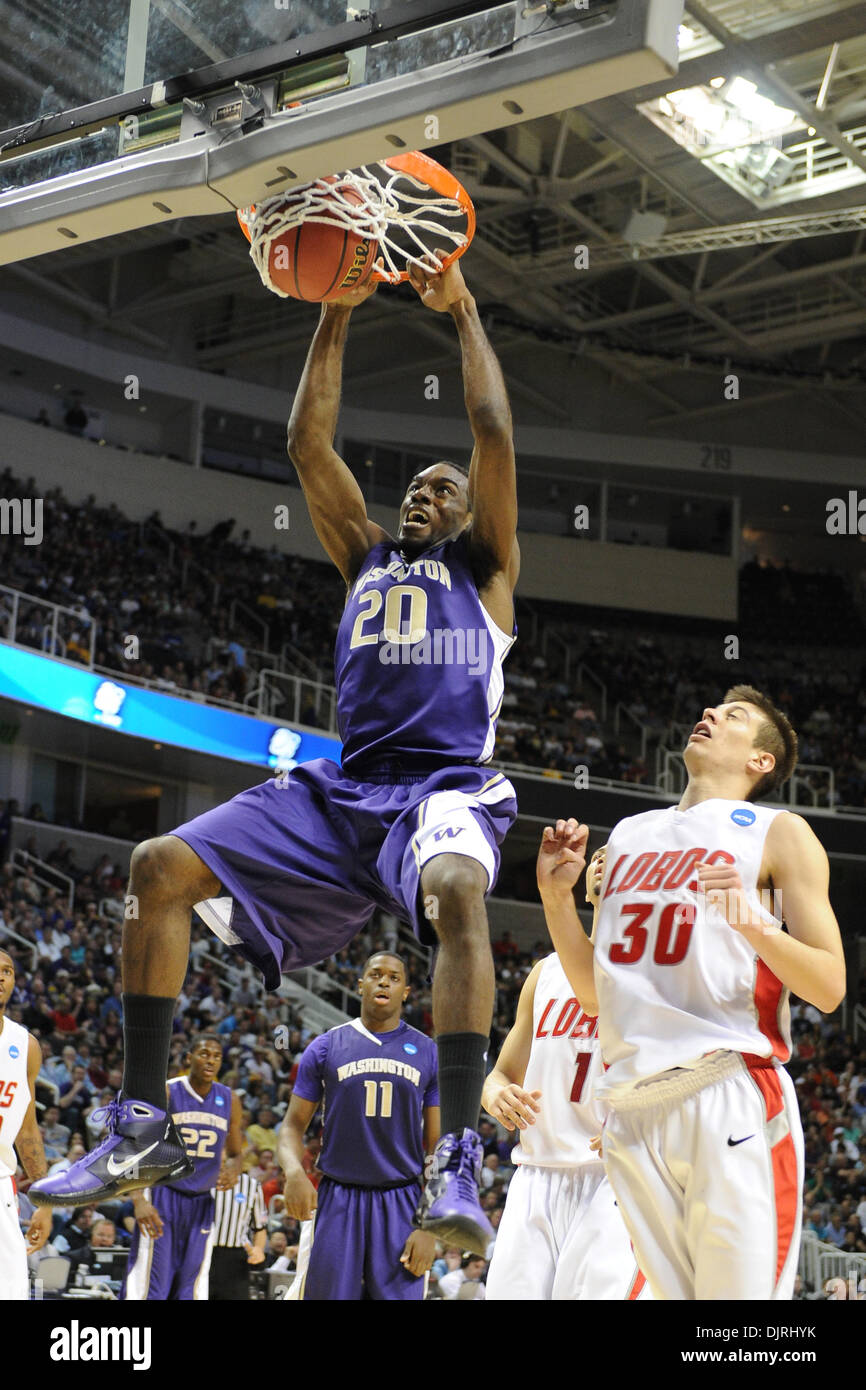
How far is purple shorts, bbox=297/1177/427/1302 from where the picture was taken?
6.17m

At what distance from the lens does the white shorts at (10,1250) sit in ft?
20.7

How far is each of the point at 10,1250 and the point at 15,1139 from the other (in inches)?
24.1

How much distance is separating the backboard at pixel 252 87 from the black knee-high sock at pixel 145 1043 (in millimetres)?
2175

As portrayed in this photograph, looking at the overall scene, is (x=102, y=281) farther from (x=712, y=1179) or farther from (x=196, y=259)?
(x=712, y=1179)

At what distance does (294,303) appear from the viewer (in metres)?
25.0

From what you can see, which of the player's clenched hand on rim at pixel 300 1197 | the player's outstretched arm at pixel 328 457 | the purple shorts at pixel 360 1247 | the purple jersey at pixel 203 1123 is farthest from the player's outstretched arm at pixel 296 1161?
the player's outstretched arm at pixel 328 457

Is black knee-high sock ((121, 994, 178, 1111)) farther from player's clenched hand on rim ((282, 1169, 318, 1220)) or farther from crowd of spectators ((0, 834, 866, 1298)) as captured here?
crowd of spectators ((0, 834, 866, 1298))

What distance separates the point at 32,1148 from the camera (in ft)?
22.6

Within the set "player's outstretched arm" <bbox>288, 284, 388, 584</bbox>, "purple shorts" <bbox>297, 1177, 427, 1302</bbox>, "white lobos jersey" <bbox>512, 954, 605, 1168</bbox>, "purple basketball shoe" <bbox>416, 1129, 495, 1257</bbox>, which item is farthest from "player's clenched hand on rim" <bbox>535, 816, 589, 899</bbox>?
"purple shorts" <bbox>297, 1177, 427, 1302</bbox>

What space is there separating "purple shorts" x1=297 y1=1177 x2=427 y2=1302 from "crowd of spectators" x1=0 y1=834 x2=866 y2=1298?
4.17 m

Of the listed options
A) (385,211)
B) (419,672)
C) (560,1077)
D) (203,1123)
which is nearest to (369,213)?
(385,211)

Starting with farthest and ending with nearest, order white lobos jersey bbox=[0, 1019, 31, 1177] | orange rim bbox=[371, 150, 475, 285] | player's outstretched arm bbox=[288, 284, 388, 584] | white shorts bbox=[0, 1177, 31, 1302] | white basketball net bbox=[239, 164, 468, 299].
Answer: white lobos jersey bbox=[0, 1019, 31, 1177], white shorts bbox=[0, 1177, 31, 1302], player's outstretched arm bbox=[288, 284, 388, 584], orange rim bbox=[371, 150, 475, 285], white basketball net bbox=[239, 164, 468, 299]
